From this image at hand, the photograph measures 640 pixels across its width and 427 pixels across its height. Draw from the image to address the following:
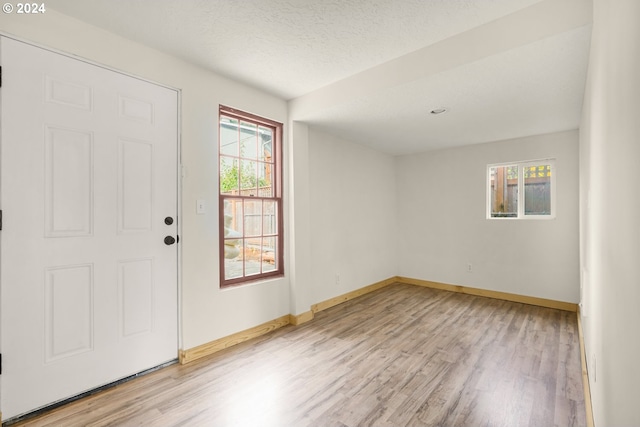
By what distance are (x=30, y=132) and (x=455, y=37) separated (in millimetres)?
2994

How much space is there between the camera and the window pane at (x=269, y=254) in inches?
129

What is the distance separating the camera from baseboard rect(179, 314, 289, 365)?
2.53m

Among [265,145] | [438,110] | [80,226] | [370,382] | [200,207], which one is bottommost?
[370,382]

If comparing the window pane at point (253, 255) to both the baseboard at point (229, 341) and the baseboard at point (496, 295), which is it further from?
the baseboard at point (496, 295)

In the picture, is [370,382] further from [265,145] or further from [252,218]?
[265,145]

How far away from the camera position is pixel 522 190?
4.24 m

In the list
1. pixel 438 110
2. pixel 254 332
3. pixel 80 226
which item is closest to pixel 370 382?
pixel 254 332

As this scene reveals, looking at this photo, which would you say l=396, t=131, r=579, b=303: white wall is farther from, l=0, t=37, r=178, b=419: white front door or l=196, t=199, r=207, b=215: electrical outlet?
l=0, t=37, r=178, b=419: white front door

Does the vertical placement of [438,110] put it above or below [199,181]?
above

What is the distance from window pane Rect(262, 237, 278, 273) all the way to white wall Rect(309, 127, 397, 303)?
2.08ft

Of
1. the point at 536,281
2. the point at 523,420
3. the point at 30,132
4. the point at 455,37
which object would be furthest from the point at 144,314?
the point at 536,281

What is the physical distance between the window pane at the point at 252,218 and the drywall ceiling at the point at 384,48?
116cm

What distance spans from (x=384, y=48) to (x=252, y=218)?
2031 millimetres

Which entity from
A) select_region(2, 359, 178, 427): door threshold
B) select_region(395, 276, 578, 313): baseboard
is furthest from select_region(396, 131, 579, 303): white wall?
select_region(2, 359, 178, 427): door threshold
